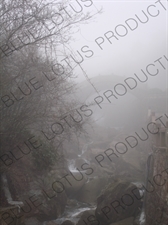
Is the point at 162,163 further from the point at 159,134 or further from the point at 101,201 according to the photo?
the point at 101,201

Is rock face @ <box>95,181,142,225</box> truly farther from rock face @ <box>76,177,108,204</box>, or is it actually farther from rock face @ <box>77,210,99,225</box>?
rock face @ <box>76,177,108,204</box>

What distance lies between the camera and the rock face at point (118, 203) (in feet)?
26.7

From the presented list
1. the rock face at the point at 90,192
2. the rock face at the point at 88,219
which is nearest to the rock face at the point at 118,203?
the rock face at the point at 88,219

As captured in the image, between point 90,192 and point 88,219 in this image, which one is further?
point 90,192

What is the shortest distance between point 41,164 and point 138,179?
21.3 feet

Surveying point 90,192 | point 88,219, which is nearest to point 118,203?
point 88,219

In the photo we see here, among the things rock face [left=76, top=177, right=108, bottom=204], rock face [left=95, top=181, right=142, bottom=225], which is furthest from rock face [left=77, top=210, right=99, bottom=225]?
rock face [left=76, top=177, right=108, bottom=204]

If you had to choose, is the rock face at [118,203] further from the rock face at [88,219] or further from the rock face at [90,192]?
the rock face at [90,192]

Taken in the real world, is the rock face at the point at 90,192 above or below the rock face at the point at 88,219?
below

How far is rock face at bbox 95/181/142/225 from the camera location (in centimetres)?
812

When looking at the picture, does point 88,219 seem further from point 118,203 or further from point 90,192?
point 90,192

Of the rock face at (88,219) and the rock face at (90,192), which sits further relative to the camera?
the rock face at (90,192)

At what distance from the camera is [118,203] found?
837 centimetres

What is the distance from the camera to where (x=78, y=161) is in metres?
15.7
